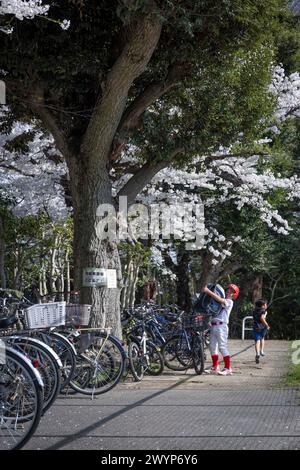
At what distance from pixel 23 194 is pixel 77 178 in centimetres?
581

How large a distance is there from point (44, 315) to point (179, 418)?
1.91m

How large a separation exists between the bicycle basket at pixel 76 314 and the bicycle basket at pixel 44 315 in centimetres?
81

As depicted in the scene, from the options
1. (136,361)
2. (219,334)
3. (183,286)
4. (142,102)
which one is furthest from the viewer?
(183,286)

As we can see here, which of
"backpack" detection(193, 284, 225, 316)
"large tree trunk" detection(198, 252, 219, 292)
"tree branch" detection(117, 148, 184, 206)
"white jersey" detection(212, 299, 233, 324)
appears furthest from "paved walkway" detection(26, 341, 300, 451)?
"large tree trunk" detection(198, 252, 219, 292)

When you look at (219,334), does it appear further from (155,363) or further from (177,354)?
(155,363)

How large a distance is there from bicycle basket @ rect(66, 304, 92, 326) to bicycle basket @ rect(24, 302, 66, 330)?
807 mm

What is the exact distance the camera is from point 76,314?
9523mm

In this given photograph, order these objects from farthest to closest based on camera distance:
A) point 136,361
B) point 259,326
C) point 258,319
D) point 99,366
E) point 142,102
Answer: point 258,319
point 259,326
point 142,102
point 136,361
point 99,366

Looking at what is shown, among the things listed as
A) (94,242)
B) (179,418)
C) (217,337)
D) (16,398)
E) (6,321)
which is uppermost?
(94,242)

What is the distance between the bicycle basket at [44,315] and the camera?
820 centimetres

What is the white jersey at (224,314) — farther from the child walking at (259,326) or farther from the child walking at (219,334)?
the child walking at (259,326)

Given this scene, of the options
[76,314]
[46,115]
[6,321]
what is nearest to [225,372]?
[76,314]

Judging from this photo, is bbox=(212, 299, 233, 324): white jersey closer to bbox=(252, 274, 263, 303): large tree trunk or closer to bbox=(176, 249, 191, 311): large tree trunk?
bbox=(176, 249, 191, 311): large tree trunk

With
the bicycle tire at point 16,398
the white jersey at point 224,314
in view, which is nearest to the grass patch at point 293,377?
the white jersey at point 224,314
